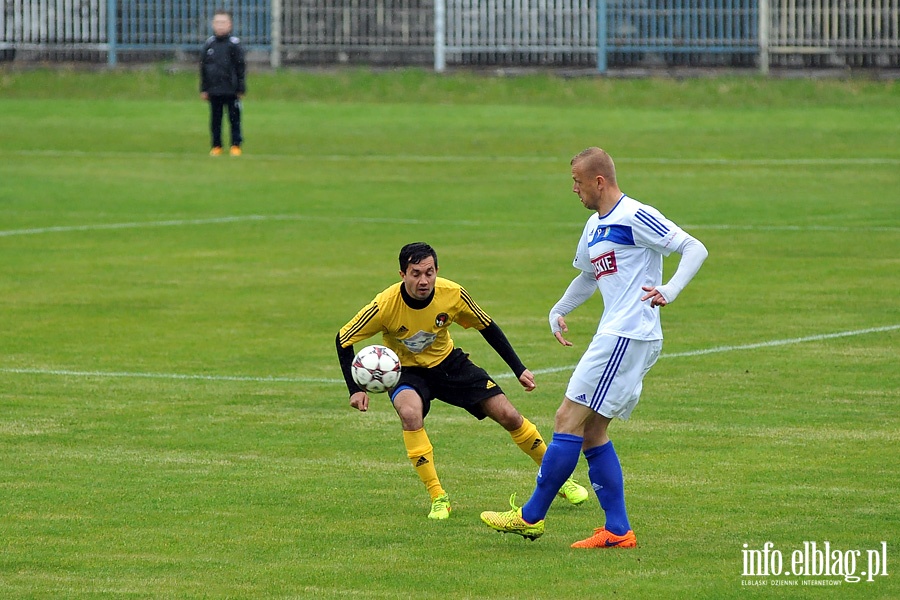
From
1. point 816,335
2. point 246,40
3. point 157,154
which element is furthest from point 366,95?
point 816,335

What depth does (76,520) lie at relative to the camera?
931cm

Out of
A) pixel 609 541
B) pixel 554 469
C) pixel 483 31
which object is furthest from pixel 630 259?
pixel 483 31

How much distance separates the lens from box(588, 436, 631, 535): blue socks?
857cm

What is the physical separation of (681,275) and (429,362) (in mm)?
2109

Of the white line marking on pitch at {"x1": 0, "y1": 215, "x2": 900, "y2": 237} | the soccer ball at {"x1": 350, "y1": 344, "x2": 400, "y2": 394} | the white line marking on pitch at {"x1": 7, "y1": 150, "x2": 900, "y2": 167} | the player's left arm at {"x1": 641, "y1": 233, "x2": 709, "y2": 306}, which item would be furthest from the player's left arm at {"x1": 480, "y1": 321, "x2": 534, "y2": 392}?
the white line marking on pitch at {"x1": 7, "y1": 150, "x2": 900, "y2": 167}

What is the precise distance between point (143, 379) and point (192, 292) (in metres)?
5.22

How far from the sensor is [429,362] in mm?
9734

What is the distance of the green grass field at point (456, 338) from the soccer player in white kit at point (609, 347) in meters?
0.27

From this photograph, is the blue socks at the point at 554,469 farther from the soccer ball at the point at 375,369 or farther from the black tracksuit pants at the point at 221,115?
the black tracksuit pants at the point at 221,115

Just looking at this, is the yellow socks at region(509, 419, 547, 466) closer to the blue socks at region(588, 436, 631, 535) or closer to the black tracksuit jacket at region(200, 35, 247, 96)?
the blue socks at region(588, 436, 631, 535)

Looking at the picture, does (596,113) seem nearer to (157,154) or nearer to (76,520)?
(157,154)

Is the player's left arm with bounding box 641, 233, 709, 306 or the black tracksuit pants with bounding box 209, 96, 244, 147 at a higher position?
the black tracksuit pants with bounding box 209, 96, 244, 147

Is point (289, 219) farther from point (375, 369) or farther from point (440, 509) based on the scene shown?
point (440, 509)

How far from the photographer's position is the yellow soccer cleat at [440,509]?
30.6 ft
